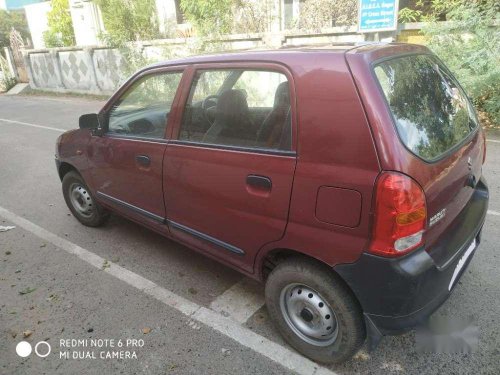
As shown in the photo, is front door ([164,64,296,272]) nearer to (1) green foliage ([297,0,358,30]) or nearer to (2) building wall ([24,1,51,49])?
(1) green foliage ([297,0,358,30])

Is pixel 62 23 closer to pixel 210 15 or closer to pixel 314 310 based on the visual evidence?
pixel 210 15

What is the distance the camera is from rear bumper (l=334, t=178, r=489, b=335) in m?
1.89

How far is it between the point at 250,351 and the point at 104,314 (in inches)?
44.6

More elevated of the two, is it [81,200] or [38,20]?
[38,20]

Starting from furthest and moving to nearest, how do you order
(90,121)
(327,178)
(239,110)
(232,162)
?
(90,121)
(239,110)
(232,162)
(327,178)

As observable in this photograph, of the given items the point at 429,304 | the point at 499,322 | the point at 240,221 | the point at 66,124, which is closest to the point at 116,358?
the point at 240,221

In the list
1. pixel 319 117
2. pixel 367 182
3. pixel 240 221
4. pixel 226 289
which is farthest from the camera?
pixel 226 289

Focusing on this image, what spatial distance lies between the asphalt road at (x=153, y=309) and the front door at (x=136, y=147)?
1.80ft

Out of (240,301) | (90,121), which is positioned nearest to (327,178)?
(240,301)

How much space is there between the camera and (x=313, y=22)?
11.3 metres

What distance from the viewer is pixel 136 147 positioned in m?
3.08

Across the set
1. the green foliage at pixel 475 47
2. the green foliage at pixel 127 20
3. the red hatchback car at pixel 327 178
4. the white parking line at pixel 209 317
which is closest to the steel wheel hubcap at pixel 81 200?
the white parking line at pixel 209 317

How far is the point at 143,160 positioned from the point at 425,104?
1.97 m

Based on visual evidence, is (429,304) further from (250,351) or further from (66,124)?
(66,124)
